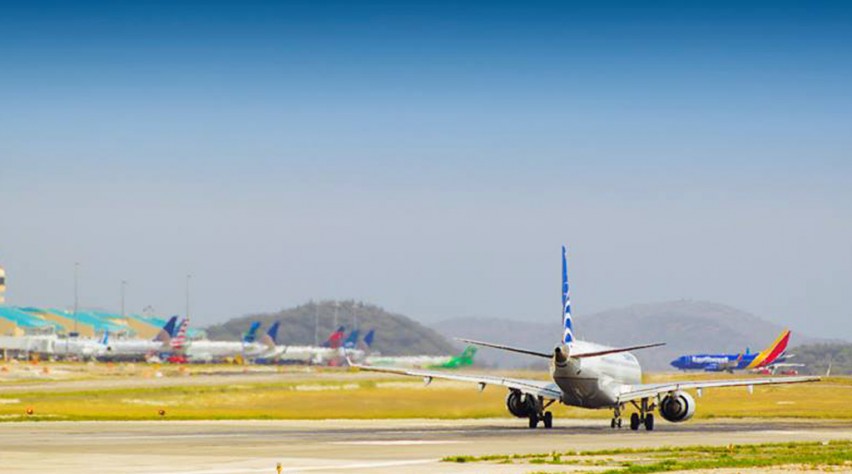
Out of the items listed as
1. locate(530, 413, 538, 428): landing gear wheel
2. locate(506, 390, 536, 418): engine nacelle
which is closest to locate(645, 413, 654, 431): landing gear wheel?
locate(530, 413, 538, 428): landing gear wheel

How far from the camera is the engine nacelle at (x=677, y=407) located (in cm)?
7450

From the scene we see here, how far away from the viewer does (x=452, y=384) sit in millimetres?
117812

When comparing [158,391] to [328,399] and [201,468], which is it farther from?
[201,468]

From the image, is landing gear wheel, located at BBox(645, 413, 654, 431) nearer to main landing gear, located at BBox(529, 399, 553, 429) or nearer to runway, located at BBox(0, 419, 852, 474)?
runway, located at BBox(0, 419, 852, 474)

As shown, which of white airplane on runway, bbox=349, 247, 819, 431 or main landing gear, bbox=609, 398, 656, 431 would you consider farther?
main landing gear, bbox=609, 398, 656, 431

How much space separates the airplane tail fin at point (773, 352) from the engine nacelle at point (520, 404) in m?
109

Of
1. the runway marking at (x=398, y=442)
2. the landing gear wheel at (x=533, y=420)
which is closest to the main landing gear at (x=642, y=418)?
the landing gear wheel at (x=533, y=420)

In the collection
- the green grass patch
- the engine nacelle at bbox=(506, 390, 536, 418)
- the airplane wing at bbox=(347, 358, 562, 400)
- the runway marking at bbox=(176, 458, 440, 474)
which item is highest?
the airplane wing at bbox=(347, 358, 562, 400)

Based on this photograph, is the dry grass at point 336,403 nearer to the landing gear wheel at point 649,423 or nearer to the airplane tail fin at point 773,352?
the landing gear wheel at point 649,423

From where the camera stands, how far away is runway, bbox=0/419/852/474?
42.0 meters

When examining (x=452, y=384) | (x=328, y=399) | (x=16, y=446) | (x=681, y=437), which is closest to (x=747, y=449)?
(x=681, y=437)

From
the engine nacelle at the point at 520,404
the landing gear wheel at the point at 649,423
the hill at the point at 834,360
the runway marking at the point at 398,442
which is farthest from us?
the hill at the point at 834,360

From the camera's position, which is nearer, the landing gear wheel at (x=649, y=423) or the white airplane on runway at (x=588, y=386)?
the white airplane on runway at (x=588, y=386)

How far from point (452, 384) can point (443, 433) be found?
Result: 5368 cm
